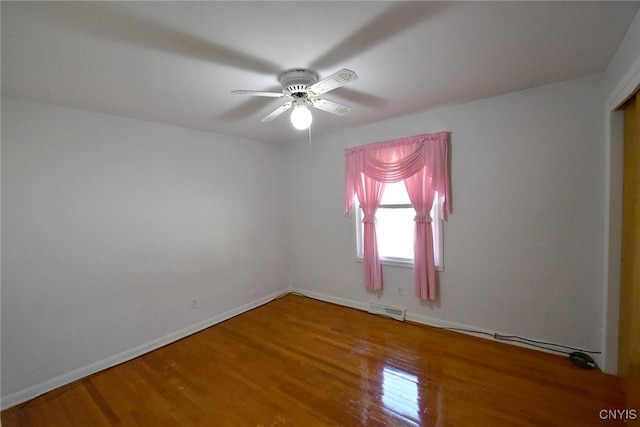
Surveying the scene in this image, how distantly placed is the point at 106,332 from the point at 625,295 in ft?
14.0

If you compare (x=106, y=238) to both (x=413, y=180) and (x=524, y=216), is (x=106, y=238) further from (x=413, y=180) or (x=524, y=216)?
(x=524, y=216)

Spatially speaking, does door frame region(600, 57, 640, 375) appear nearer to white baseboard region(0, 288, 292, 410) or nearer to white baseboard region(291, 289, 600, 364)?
white baseboard region(291, 289, 600, 364)

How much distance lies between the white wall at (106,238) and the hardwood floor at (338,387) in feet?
1.13

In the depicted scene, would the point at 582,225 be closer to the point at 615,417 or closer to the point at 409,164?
the point at 615,417

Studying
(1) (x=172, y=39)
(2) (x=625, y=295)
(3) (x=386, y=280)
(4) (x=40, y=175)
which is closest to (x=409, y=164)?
(3) (x=386, y=280)

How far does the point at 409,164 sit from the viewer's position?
2857mm

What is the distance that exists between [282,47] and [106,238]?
2381mm

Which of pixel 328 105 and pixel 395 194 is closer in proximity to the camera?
pixel 328 105

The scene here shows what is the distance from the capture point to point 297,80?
176 cm

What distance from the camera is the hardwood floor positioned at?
1702 millimetres

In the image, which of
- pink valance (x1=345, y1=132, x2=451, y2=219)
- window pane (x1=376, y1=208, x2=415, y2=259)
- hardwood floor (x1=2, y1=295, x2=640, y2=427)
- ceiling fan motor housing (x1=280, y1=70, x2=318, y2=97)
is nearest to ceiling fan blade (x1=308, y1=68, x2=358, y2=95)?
ceiling fan motor housing (x1=280, y1=70, x2=318, y2=97)

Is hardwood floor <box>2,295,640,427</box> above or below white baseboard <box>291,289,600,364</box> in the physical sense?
below

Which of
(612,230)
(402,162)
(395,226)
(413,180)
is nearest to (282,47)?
(402,162)

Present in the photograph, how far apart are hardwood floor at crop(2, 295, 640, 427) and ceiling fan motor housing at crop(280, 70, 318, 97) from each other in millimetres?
2259
